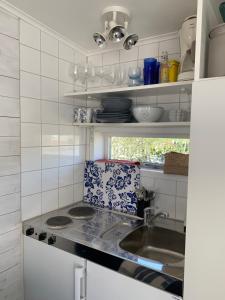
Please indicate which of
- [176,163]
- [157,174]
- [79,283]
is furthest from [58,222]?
[176,163]

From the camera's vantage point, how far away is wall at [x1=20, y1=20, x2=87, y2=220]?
4.83ft

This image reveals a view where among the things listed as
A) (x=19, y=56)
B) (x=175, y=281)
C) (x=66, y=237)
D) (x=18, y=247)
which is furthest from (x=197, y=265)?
(x=19, y=56)

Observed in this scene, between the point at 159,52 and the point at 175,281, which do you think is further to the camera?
the point at 159,52

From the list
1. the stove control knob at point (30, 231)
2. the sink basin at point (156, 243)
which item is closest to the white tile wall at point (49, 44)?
the stove control knob at point (30, 231)

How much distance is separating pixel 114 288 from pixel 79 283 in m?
0.20

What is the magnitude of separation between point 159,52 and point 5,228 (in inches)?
60.3

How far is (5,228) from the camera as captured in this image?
139 cm

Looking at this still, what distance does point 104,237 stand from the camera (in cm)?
134

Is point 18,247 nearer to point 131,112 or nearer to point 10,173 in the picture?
point 10,173

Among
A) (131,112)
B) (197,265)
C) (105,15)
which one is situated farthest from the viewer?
(131,112)

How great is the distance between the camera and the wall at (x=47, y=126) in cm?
147

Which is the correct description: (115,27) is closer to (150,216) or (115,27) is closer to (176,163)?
(176,163)

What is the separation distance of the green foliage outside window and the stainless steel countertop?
1.53 feet

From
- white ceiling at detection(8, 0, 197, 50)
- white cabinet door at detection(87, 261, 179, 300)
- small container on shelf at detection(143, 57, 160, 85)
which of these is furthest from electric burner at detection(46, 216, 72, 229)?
white ceiling at detection(8, 0, 197, 50)
